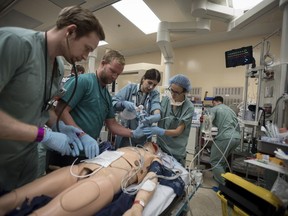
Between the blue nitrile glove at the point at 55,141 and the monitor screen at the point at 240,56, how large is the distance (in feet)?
8.75

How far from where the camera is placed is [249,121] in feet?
9.68

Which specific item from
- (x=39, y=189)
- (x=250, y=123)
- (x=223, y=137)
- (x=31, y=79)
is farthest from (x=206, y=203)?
(x=31, y=79)

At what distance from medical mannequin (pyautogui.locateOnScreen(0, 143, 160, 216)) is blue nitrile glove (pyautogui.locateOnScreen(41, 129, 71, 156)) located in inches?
5.2

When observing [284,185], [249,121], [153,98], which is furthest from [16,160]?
[249,121]

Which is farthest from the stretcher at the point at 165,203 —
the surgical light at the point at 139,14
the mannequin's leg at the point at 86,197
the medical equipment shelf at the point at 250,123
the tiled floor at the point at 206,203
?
the surgical light at the point at 139,14

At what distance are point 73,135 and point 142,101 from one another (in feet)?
→ 2.92

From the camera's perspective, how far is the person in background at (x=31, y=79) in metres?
0.74

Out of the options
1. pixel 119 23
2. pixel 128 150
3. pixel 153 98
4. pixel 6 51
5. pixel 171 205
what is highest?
pixel 119 23

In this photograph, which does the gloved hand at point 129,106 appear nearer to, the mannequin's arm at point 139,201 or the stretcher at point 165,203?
the stretcher at point 165,203

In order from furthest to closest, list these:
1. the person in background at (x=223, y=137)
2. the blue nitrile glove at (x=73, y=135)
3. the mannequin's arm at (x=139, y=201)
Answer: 1. the person in background at (x=223, y=137)
2. the blue nitrile glove at (x=73, y=135)
3. the mannequin's arm at (x=139, y=201)

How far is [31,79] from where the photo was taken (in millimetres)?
867

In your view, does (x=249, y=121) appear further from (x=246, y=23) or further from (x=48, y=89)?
(x=48, y=89)

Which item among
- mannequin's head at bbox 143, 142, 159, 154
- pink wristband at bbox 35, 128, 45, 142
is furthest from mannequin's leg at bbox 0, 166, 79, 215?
mannequin's head at bbox 143, 142, 159, 154

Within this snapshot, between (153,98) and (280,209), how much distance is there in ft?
4.11
